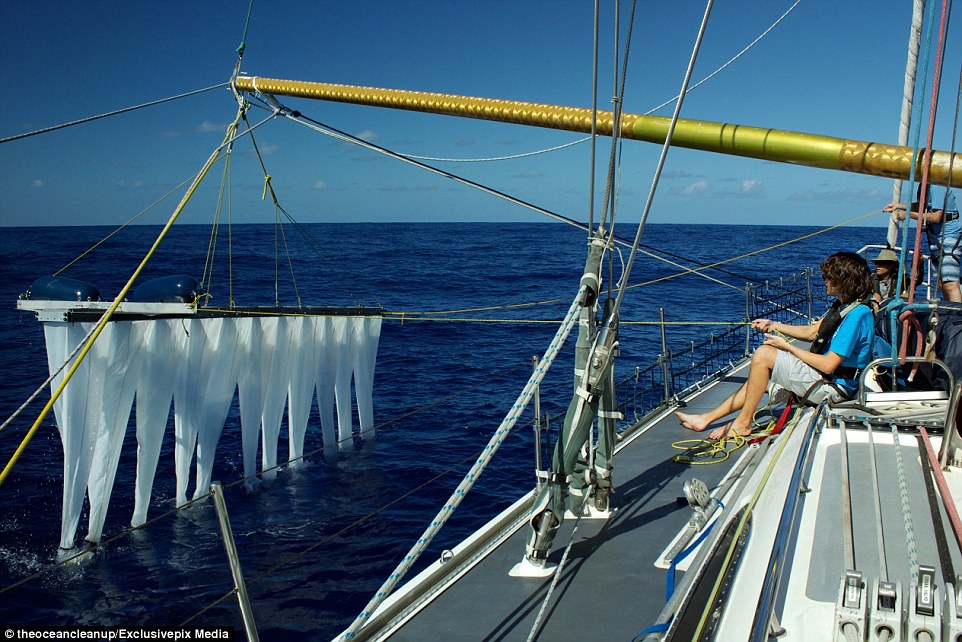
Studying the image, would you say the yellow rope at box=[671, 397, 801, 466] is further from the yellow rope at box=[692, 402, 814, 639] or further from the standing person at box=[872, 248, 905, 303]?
the standing person at box=[872, 248, 905, 303]

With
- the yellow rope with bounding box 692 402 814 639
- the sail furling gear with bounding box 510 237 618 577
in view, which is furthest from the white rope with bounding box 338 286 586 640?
the yellow rope with bounding box 692 402 814 639

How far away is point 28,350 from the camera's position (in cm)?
2128

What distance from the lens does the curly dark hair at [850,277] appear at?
5641mm

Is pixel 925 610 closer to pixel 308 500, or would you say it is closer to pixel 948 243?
pixel 948 243

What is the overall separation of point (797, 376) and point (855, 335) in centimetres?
73

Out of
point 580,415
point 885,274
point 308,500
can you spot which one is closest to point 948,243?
point 885,274

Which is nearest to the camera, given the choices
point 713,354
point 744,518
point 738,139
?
point 744,518

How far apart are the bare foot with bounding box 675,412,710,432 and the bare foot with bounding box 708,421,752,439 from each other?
0.12m

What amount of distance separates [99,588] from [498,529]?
6208 mm

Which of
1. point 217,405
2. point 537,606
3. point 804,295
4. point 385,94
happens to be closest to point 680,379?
point 804,295

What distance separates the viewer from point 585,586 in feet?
14.5

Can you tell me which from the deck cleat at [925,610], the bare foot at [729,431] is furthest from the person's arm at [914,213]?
the deck cleat at [925,610]

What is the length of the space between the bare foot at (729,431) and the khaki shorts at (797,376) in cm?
61

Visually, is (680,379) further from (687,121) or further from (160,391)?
(687,121)
